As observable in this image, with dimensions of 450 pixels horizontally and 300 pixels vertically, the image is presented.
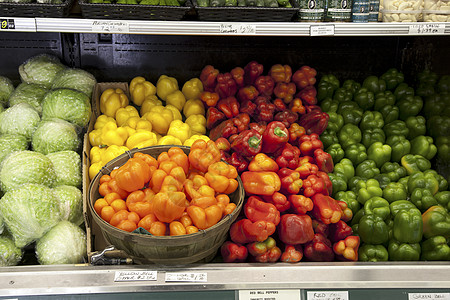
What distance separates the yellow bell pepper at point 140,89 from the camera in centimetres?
243

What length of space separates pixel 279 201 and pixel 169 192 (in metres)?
0.49

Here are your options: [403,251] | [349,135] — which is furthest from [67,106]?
[403,251]

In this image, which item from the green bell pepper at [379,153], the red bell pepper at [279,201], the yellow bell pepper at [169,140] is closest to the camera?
the red bell pepper at [279,201]

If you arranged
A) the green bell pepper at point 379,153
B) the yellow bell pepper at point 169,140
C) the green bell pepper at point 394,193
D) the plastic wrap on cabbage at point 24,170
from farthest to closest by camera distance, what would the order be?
the green bell pepper at point 379,153
the yellow bell pepper at point 169,140
the green bell pepper at point 394,193
the plastic wrap on cabbage at point 24,170

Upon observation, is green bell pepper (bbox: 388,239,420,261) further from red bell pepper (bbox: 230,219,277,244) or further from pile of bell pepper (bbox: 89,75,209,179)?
pile of bell pepper (bbox: 89,75,209,179)

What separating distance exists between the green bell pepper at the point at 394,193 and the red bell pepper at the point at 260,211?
24.4 inches

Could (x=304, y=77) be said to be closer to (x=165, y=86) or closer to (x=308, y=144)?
(x=308, y=144)

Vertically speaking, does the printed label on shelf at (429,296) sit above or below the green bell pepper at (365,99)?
below

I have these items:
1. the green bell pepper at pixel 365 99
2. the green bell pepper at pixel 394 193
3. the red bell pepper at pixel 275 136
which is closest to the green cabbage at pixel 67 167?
the red bell pepper at pixel 275 136

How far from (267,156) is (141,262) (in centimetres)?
75

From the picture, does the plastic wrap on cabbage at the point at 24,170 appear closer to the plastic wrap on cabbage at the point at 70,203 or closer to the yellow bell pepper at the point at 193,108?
the plastic wrap on cabbage at the point at 70,203

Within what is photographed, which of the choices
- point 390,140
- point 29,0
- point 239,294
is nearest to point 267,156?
point 239,294

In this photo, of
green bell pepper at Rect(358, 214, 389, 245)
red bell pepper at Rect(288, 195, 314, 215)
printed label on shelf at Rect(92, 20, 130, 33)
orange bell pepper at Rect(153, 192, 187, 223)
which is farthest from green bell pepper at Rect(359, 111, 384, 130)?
printed label on shelf at Rect(92, 20, 130, 33)

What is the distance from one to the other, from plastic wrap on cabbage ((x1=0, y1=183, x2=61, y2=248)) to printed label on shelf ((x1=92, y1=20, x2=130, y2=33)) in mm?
754
